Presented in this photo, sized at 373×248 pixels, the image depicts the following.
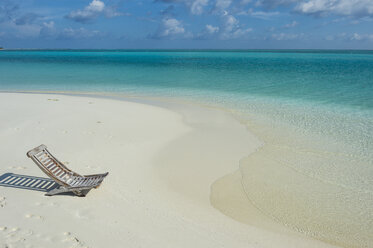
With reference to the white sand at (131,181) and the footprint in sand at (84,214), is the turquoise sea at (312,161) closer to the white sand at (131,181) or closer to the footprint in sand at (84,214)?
the white sand at (131,181)

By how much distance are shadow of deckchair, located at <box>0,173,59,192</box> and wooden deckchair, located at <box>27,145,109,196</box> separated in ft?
1.23

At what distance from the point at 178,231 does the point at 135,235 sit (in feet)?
2.71

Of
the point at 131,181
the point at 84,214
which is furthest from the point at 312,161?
the point at 84,214

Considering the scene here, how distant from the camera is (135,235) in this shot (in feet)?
18.1

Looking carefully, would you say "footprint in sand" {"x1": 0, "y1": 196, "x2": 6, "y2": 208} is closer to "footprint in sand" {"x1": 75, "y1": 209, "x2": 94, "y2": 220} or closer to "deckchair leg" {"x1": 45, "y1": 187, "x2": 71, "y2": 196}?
"deckchair leg" {"x1": 45, "y1": 187, "x2": 71, "y2": 196}

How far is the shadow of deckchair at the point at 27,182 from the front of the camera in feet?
23.4

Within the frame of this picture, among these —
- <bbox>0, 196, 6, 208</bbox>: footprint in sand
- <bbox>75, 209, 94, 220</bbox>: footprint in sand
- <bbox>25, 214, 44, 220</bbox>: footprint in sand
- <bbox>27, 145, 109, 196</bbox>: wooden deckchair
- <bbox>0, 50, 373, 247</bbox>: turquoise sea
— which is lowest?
<bbox>0, 50, 373, 247</bbox>: turquoise sea

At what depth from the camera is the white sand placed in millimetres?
5512

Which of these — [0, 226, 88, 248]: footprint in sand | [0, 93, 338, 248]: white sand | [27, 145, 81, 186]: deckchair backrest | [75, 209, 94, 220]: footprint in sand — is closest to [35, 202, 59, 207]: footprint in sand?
[0, 93, 338, 248]: white sand

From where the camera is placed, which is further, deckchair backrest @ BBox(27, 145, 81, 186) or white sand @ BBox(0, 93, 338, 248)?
deckchair backrest @ BBox(27, 145, 81, 186)

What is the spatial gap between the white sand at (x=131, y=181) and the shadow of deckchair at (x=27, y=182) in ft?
0.75

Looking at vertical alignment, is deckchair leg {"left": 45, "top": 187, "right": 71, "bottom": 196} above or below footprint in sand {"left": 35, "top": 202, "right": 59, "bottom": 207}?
above

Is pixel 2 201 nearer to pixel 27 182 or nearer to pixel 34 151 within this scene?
pixel 27 182

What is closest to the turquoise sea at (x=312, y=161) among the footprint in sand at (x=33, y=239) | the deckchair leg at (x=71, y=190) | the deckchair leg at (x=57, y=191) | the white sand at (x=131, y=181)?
the white sand at (x=131, y=181)
